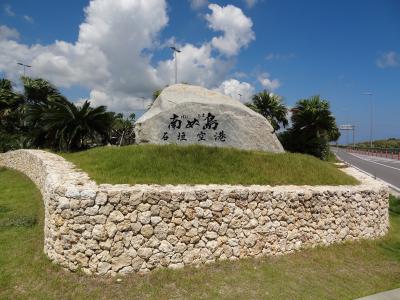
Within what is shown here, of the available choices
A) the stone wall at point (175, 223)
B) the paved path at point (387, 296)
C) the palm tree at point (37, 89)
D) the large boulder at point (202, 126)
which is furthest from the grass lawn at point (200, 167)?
the palm tree at point (37, 89)

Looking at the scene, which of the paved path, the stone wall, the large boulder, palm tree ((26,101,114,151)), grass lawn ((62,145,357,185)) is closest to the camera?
the paved path

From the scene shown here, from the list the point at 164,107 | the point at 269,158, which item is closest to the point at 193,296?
the point at 269,158

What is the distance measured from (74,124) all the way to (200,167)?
33.0 feet

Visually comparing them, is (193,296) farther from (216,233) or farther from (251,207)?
(251,207)

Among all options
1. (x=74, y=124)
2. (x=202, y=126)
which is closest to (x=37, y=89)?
(x=74, y=124)

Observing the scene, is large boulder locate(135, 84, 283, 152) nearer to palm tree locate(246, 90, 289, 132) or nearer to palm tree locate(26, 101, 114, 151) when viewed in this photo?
palm tree locate(26, 101, 114, 151)

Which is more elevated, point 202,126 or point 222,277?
point 202,126

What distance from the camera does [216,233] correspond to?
25.0 ft

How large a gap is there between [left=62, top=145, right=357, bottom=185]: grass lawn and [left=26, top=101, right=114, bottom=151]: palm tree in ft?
20.7

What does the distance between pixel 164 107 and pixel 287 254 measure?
6917mm

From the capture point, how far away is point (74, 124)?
17609mm

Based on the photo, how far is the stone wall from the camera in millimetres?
6699

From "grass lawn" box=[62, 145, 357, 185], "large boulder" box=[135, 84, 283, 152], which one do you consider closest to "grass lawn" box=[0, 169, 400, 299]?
"grass lawn" box=[62, 145, 357, 185]

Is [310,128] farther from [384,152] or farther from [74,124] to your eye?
[384,152]
